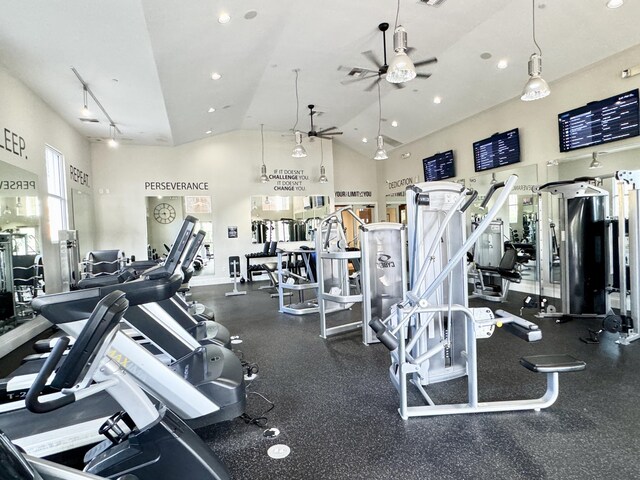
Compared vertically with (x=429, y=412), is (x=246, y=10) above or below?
above

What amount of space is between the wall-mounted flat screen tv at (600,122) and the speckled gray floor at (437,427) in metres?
3.43

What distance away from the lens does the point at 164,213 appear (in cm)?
962

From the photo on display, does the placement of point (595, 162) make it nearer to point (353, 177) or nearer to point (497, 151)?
point (497, 151)

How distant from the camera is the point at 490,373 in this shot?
317 centimetres

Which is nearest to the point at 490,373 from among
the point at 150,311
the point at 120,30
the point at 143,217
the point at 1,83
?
the point at 150,311

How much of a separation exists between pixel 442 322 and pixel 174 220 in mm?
8512

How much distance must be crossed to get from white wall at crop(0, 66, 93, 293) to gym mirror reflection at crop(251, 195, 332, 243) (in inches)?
183

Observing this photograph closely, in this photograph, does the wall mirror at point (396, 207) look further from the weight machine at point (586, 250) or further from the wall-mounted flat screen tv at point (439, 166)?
the weight machine at point (586, 250)

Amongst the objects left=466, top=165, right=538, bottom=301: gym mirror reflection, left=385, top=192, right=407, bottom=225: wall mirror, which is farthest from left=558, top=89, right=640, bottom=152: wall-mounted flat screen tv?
left=385, top=192, right=407, bottom=225: wall mirror

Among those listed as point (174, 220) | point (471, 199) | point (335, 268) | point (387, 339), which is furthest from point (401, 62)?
point (174, 220)

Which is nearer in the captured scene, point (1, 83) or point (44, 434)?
point (44, 434)

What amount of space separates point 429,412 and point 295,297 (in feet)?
16.7

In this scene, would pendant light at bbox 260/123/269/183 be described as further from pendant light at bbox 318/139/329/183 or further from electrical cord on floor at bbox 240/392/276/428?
electrical cord on floor at bbox 240/392/276/428

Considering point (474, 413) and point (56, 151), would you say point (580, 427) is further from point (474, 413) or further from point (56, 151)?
point (56, 151)
